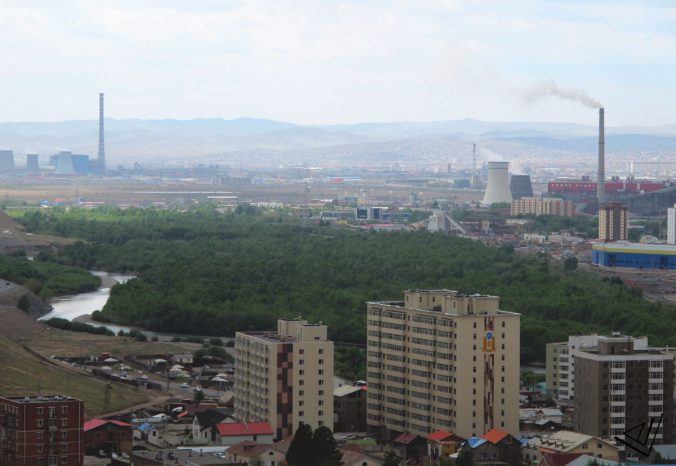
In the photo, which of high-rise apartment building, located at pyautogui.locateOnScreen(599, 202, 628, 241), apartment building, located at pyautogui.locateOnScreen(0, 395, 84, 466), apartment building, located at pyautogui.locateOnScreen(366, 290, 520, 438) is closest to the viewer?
apartment building, located at pyautogui.locateOnScreen(0, 395, 84, 466)

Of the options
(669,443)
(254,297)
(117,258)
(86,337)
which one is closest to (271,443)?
(669,443)

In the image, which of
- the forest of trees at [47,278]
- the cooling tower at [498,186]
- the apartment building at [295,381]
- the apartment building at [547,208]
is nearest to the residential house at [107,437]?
the apartment building at [295,381]

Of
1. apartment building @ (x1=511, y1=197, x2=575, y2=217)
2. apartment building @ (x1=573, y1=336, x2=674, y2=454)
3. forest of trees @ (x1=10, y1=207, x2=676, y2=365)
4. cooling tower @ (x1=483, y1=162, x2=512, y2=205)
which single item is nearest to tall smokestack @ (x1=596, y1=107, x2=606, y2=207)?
apartment building @ (x1=511, y1=197, x2=575, y2=217)

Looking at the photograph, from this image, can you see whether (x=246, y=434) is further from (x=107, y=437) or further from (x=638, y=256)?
(x=638, y=256)

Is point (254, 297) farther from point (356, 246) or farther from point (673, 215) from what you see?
point (673, 215)

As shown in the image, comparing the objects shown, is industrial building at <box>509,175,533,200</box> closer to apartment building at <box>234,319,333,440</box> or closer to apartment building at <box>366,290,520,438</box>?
apartment building at <box>366,290,520,438</box>

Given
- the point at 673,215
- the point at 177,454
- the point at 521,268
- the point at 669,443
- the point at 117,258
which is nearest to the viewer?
the point at 177,454
